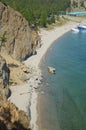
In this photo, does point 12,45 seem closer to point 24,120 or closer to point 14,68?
point 14,68

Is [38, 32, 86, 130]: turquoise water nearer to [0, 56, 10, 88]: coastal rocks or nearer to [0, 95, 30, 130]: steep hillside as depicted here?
[0, 56, 10, 88]: coastal rocks

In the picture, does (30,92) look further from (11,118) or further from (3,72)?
(11,118)

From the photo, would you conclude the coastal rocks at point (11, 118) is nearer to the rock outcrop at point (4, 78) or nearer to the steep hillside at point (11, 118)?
the steep hillside at point (11, 118)

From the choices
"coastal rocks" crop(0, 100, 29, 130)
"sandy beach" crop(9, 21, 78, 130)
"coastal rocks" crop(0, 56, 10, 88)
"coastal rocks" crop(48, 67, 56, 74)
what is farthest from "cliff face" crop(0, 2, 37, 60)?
"coastal rocks" crop(0, 100, 29, 130)

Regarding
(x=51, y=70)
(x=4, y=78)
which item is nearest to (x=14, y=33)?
Result: (x=51, y=70)

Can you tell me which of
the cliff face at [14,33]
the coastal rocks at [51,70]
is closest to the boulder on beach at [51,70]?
the coastal rocks at [51,70]

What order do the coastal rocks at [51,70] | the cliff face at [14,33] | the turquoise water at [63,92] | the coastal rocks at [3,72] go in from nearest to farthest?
the turquoise water at [63,92]
the coastal rocks at [3,72]
the coastal rocks at [51,70]
the cliff face at [14,33]

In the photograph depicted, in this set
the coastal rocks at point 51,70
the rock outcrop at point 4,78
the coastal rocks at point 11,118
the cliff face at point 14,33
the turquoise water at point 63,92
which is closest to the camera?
the coastal rocks at point 11,118

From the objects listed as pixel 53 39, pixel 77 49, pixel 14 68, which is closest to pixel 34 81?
pixel 14 68
